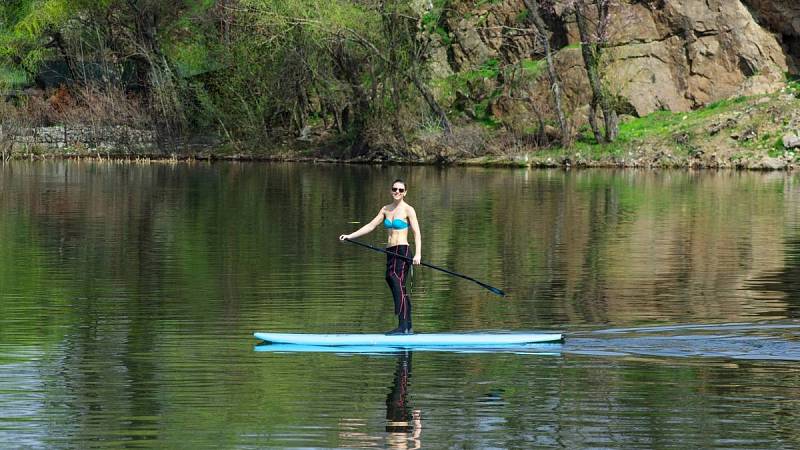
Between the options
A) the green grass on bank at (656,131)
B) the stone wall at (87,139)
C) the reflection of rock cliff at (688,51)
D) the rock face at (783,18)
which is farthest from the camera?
the stone wall at (87,139)

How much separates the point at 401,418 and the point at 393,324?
22.3 feet

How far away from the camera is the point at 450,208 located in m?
46.3

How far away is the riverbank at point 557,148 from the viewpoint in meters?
70.1

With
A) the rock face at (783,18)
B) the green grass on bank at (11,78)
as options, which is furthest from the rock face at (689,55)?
the green grass on bank at (11,78)

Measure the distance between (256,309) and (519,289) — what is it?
5373mm

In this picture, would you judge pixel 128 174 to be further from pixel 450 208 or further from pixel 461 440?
pixel 461 440

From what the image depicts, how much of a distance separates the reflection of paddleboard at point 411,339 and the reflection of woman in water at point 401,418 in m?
1.54

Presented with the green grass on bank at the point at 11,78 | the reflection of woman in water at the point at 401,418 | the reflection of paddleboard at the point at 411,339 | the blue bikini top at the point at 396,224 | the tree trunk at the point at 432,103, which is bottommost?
the reflection of woman in water at the point at 401,418

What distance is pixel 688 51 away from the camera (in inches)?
3152

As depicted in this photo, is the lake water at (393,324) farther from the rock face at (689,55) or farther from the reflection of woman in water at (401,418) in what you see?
the rock face at (689,55)

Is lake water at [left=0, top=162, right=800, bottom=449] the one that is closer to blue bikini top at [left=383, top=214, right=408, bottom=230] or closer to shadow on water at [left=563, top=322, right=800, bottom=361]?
shadow on water at [left=563, top=322, right=800, bottom=361]

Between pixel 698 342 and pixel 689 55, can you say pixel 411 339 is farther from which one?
pixel 689 55

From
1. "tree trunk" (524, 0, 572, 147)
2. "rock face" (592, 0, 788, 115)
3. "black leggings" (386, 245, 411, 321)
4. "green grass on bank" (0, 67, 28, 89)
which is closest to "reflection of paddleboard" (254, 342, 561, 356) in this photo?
"black leggings" (386, 245, 411, 321)

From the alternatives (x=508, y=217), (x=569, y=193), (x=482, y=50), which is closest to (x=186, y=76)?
(x=482, y=50)
